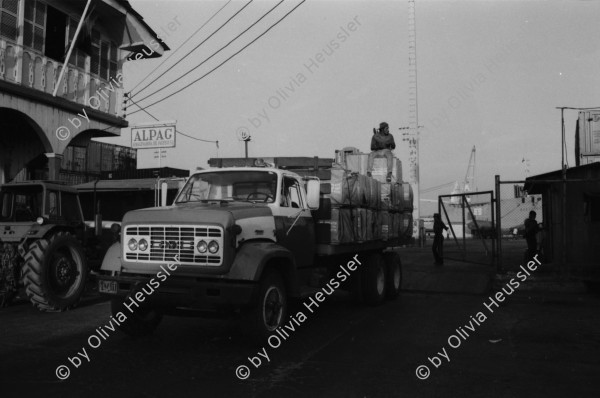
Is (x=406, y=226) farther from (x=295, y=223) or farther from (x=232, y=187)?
(x=232, y=187)

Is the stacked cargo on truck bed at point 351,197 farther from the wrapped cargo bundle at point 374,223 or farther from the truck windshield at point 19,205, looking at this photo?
the truck windshield at point 19,205

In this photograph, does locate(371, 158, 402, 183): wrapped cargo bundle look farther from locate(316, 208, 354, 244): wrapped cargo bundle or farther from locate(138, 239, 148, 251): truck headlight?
locate(138, 239, 148, 251): truck headlight

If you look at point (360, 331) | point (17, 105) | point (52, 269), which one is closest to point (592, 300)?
point (360, 331)

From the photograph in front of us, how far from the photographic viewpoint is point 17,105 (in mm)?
13430

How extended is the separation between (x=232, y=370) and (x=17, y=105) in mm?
10802

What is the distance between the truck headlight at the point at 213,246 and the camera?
20.4 feet

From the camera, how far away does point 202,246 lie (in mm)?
6277

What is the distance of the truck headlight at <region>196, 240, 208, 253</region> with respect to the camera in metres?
6.27

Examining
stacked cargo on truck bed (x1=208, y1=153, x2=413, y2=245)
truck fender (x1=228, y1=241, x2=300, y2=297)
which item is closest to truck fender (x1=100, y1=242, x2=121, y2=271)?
truck fender (x1=228, y1=241, x2=300, y2=297)

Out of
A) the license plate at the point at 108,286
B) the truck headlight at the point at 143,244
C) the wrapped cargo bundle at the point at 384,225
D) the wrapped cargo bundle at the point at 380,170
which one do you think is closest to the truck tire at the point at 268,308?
the truck headlight at the point at 143,244

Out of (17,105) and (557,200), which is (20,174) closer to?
(17,105)

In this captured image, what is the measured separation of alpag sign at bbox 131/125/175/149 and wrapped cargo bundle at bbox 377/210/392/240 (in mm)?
11126

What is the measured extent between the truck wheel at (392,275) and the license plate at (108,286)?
621 centimetres

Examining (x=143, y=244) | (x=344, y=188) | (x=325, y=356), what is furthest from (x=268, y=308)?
(x=344, y=188)
